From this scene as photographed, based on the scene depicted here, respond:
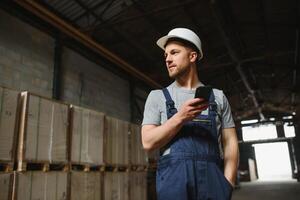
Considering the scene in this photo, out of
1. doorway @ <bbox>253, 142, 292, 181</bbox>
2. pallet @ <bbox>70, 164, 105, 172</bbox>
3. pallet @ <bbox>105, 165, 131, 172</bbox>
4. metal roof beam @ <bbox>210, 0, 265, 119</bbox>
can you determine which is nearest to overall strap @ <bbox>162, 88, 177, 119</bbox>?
pallet @ <bbox>70, 164, 105, 172</bbox>

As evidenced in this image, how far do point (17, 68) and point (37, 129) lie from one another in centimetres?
247

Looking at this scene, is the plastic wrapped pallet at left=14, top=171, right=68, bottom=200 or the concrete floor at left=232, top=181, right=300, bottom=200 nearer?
the plastic wrapped pallet at left=14, top=171, right=68, bottom=200

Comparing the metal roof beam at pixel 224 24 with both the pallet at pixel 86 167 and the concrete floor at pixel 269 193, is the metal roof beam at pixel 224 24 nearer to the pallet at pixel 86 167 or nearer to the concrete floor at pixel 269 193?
the pallet at pixel 86 167

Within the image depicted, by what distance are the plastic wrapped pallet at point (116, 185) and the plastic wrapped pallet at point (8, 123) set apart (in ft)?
8.34

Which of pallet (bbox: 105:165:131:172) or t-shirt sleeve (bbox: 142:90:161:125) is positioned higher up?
t-shirt sleeve (bbox: 142:90:161:125)

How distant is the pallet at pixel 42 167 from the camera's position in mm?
4594

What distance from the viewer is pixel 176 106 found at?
1.79 metres

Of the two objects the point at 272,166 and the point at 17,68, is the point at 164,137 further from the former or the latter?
the point at 272,166

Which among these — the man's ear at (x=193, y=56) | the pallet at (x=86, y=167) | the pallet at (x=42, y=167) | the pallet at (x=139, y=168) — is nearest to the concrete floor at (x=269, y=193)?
the pallet at (x=139, y=168)

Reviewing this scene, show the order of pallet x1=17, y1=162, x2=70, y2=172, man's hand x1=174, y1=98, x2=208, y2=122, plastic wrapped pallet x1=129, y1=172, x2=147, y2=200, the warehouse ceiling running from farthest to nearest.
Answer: the warehouse ceiling
plastic wrapped pallet x1=129, y1=172, x2=147, y2=200
pallet x1=17, y1=162, x2=70, y2=172
man's hand x1=174, y1=98, x2=208, y2=122

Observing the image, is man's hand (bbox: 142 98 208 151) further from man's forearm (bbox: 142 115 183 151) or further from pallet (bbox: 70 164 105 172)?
pallet (bbox: 70 164 105 172)

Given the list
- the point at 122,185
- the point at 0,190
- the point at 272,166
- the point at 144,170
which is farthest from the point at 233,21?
the point at 272,166

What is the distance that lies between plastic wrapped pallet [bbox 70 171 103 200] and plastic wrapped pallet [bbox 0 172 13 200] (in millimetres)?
1331

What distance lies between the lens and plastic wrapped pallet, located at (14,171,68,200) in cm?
449
